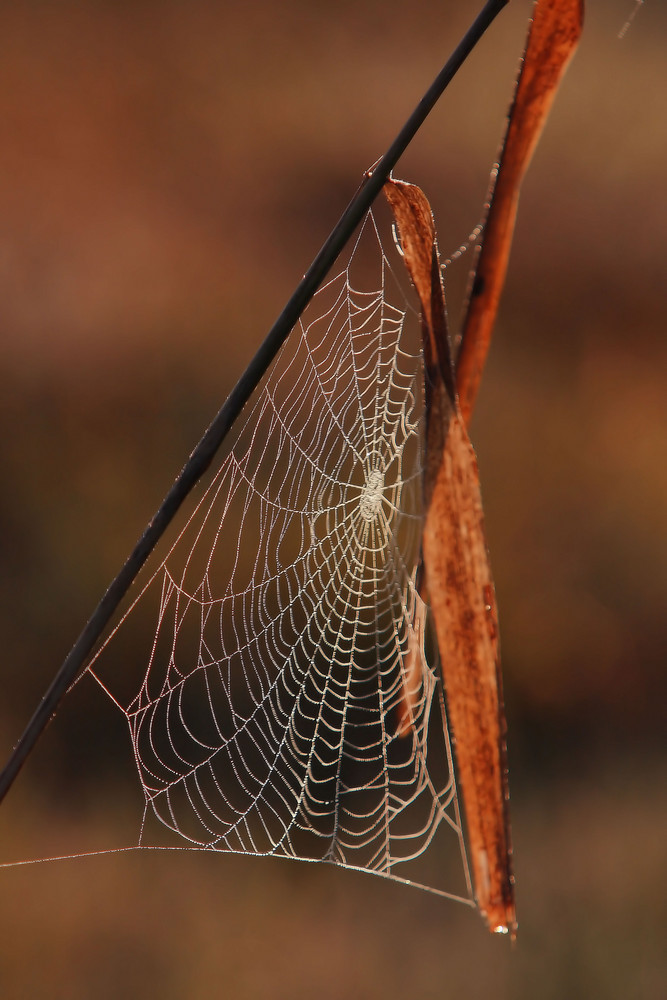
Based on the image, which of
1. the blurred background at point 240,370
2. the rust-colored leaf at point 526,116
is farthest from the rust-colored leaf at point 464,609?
the blurred background at point 240,370

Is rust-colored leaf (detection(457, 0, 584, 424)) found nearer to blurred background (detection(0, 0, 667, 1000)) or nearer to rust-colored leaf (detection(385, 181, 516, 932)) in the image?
rust-colored leaf (detection(385, 181, 516, 932))

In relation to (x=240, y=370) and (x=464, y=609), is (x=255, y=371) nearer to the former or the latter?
(x=464, y=609)

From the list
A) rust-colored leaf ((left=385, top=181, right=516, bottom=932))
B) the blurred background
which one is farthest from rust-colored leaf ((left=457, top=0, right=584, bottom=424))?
the blurred background

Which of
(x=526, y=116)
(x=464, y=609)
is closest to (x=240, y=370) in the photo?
(x=526, y=116)

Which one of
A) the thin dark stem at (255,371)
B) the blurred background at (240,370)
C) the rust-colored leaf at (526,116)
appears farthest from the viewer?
the blurred background at (240,370)

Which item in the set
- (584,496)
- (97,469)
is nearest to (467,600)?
(97,469)

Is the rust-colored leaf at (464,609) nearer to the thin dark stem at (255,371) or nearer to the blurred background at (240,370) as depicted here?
the thin dark stem at (255,371)
